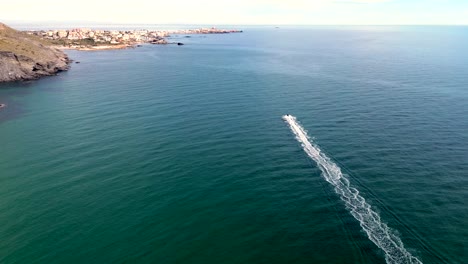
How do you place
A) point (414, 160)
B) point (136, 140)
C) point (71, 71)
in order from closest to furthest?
point (414, 160) → point (136, 140) → point (71, 71)

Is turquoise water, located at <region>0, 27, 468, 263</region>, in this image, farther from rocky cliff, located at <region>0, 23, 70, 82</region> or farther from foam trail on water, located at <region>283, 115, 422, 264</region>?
rocky cliff, located at <region>0, 23, 70, 82</region>

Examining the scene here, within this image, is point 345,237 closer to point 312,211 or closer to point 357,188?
point 312,211

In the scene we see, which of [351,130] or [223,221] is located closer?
[223,221]

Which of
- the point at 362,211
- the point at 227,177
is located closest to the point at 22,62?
the point at 227,177

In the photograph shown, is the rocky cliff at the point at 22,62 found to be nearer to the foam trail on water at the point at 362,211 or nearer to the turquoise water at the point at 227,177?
the turquoise water at the point at 227,177

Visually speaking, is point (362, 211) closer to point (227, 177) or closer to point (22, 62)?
point (227, 177)

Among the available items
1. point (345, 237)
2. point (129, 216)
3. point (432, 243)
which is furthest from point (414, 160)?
point (129, 216)

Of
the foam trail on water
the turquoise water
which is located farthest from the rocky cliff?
the foam trail on water
